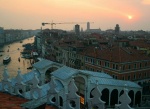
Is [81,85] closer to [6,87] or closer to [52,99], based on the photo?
[6,87]

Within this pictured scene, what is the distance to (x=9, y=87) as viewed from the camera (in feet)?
39.2

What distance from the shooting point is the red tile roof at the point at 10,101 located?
9.36 m

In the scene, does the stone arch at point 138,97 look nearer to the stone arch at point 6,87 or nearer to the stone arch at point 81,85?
the stone arch at point 81,85

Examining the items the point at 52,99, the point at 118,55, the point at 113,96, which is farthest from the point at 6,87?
the point at 118,55

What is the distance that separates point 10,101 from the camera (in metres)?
10.4

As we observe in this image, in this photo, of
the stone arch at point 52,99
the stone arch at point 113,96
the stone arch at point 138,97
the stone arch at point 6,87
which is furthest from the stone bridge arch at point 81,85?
the stone arch at point 52,99

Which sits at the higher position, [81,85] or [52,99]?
[52,99]

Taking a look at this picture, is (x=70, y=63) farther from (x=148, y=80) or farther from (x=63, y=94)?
(x=63, y=94)

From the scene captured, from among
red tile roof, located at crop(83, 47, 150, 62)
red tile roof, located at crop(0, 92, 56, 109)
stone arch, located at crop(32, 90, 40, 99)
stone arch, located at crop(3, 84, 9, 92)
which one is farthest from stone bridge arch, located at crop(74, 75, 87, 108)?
red tile roof, located at crop(83, 47, 150, 62)

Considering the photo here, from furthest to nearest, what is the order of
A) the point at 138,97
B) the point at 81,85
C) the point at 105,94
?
the point at 138,97 → the point at 105,94 → the point at 81,85

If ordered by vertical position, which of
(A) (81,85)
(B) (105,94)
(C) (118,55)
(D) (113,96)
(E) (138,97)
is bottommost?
(E) (138,97)

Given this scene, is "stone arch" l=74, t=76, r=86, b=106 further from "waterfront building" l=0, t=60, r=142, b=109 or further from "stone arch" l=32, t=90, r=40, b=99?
"stone arch" l=32, t=90, r=40, b=99

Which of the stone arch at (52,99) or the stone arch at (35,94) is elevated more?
the stone arch at (35,94)

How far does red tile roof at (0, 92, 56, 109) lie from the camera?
936 centimetres
